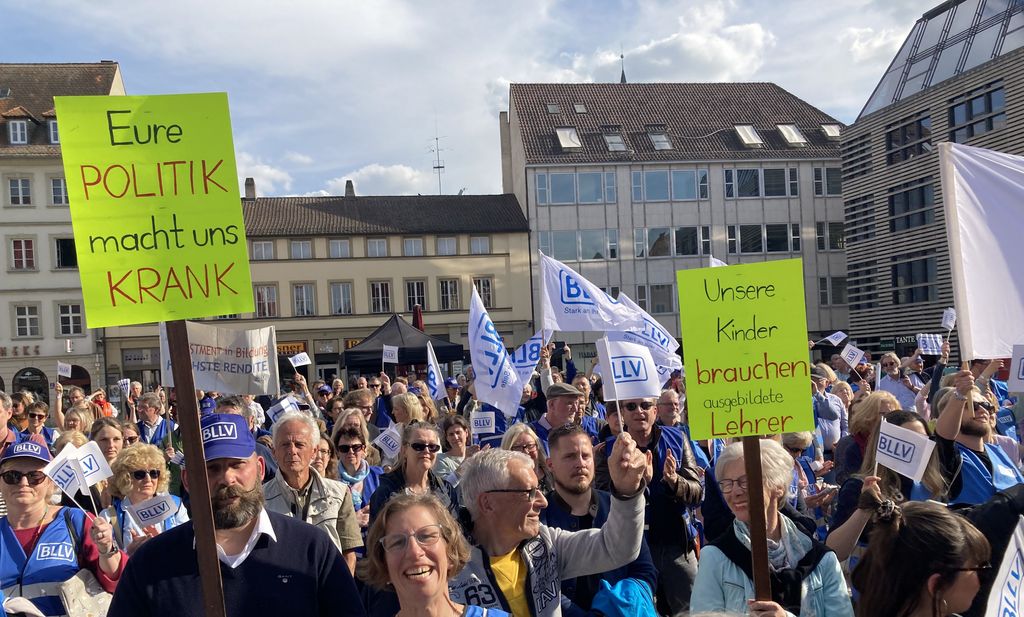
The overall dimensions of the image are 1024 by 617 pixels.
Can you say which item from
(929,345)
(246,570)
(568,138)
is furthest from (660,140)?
(246,570)

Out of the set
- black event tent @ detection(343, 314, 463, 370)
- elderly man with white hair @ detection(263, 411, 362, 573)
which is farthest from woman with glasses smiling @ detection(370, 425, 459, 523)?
black event tent @ detection(343, 314, 463, 370)

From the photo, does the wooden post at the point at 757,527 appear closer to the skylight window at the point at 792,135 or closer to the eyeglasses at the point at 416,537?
the eyeglasses at the point at 416,537

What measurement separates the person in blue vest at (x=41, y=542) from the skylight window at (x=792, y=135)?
45.4 meters

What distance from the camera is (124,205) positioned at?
2.90 metres

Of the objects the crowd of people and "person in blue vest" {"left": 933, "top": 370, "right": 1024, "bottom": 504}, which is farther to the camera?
"person in blue vest" {"left": 933, "top": 370, "right": 1024, "bottom": 504}

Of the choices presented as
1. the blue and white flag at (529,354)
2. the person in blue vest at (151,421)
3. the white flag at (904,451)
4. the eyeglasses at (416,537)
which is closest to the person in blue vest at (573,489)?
the eyeglasses at (416,537)

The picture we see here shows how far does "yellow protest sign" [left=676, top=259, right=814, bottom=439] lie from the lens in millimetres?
3584

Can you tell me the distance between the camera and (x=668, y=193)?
4478 cm

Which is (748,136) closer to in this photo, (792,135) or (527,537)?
(792,135)

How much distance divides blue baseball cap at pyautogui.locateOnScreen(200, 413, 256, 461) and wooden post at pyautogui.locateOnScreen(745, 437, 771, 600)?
1904 millimetres

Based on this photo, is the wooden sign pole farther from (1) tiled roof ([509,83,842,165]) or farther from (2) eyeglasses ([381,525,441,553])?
(1) tiled roof ([509,83,842,165])

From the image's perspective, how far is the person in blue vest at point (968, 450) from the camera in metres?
4.90

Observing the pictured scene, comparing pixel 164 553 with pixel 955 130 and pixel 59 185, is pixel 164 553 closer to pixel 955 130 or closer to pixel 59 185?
pixel 955 130

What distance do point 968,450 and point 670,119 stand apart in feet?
143
